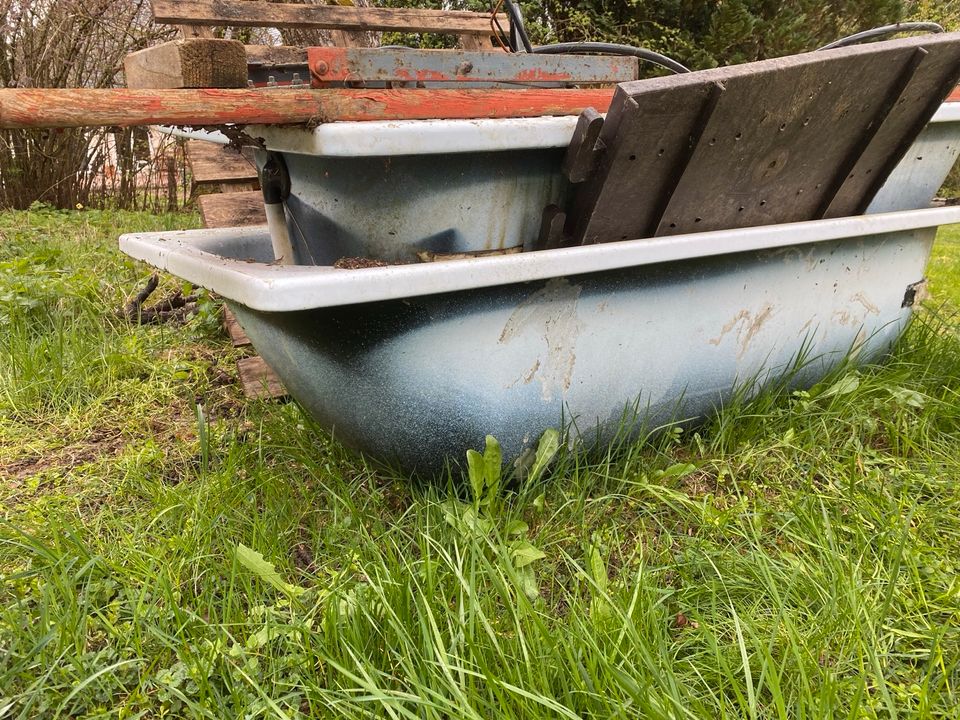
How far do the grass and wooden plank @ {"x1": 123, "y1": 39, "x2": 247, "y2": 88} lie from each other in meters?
0.84

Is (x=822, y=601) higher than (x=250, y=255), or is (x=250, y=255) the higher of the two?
(x=822, y=601)

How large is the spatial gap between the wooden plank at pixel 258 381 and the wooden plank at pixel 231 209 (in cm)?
70

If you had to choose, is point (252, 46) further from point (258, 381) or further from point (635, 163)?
point (635, 163)

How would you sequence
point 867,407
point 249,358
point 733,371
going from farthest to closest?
point 249,358 < point 867,407 < point 733,371

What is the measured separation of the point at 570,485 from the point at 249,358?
3.97 feet

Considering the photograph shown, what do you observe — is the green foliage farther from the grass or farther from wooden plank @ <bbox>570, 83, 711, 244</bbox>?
wooden plank @ <bbox>570, 83, 711, 244</bbox>

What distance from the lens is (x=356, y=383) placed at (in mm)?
1425

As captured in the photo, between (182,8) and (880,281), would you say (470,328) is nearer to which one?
(880,281)

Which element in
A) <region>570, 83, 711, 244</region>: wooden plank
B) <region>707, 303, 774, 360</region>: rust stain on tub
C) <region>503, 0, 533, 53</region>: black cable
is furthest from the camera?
<region>503, 0, 533, 53</region>: black cable

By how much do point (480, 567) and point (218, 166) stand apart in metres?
2.51

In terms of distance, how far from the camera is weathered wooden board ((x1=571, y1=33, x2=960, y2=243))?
1.41 m

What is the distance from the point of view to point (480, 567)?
135 centimetres

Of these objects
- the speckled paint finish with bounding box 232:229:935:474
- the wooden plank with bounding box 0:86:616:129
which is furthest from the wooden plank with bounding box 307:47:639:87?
the speckled paint finish with bounding box 232:229:935:474

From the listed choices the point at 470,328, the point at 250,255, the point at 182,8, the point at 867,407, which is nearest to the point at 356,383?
the point at 470,328
